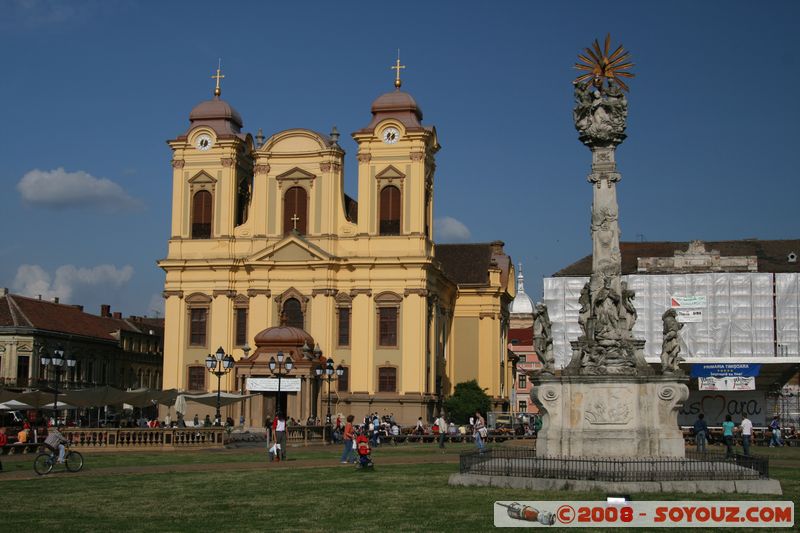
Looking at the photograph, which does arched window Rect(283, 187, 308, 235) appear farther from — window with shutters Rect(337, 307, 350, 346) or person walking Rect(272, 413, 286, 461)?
person walking Rect(272, 413, 286, 461)

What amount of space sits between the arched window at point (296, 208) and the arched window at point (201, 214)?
17.3 feet

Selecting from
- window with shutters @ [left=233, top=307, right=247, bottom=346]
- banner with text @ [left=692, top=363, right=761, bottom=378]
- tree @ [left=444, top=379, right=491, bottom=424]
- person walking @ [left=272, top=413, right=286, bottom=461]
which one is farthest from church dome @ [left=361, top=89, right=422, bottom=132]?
person walking @ [left=272, top=413, right=286, bottom=461]

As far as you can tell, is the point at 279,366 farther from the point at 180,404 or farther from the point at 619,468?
the point at 619,468

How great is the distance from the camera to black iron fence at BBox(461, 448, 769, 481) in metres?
22.2

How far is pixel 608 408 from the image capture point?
25.7 metres

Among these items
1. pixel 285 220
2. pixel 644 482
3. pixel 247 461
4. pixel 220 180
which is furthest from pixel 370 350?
pixel 644 482

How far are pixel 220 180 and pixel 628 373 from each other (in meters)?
48.2

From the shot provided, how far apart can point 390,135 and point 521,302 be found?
127772mm

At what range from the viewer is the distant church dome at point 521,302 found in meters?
187

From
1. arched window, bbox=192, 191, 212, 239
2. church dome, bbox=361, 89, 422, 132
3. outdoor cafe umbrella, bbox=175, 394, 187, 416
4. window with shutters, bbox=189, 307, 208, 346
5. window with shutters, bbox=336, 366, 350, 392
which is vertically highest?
church dome, bbox=361, 89, 422, 132

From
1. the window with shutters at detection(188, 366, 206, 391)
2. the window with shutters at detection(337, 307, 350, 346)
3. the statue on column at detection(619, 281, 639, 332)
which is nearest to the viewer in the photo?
the statue on column at detection(619, 281, 639, 332)

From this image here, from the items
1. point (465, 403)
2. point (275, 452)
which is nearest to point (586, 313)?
point (275, 452)

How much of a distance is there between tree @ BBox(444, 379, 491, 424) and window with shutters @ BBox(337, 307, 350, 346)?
8290 mm

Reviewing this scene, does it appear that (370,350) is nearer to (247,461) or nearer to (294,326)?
(294,326)
